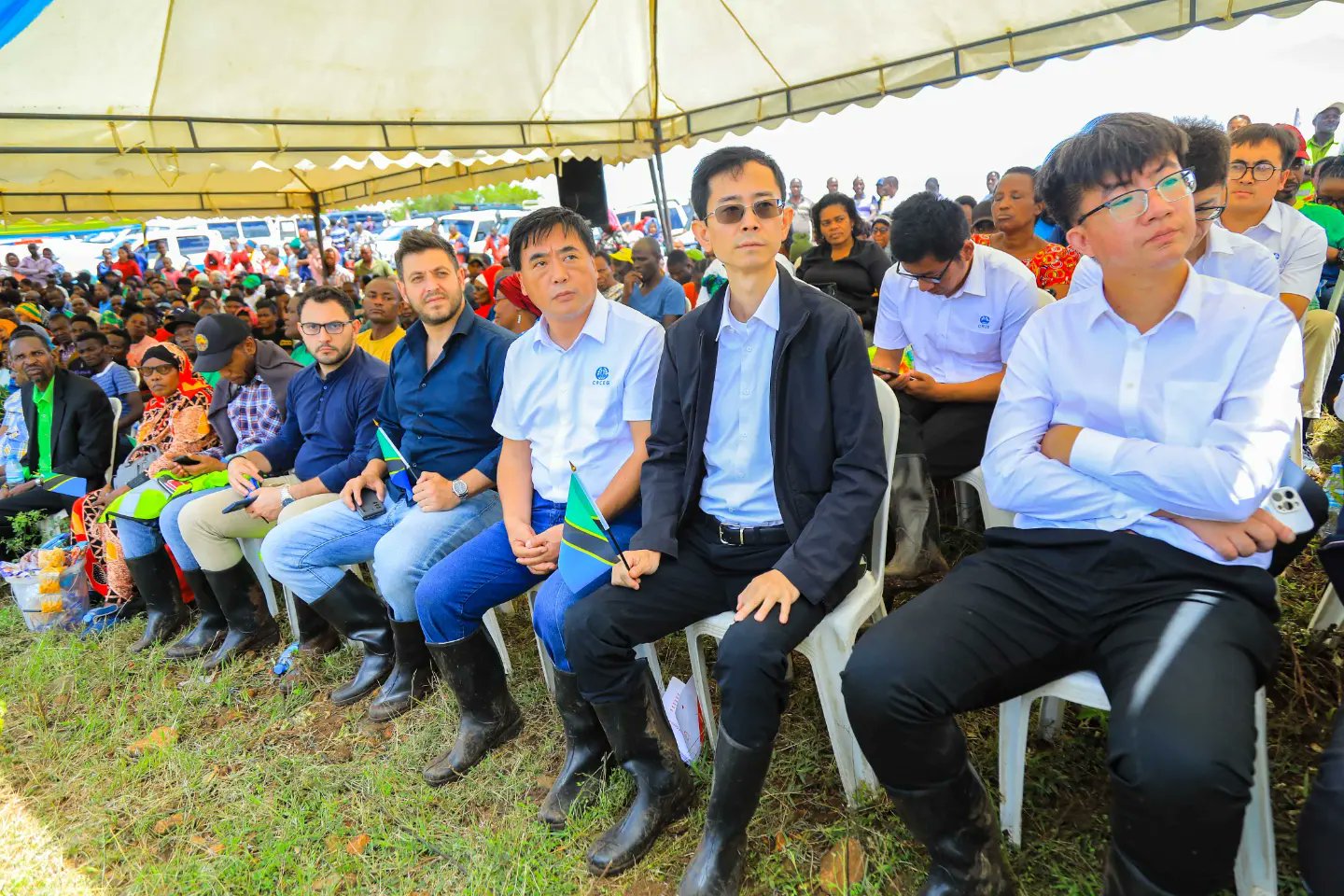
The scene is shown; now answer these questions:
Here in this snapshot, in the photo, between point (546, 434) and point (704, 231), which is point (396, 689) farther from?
point (704, 231)

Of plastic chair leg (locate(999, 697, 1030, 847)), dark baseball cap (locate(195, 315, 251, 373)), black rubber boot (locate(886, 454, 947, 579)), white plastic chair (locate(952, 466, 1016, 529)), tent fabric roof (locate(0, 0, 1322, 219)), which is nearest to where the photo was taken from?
plastic chair leg (locate(999, 697, 1030, 847))

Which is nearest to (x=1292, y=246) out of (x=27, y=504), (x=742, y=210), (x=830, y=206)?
(x=830, y=206)

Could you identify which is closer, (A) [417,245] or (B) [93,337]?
(A) [417,245]

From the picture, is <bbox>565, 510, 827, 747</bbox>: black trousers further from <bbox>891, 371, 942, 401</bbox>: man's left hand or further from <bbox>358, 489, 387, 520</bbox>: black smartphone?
<bbox>358, 489, 387, 520</bbox>: black smartphone

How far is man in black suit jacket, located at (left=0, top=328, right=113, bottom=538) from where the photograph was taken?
4762 mm

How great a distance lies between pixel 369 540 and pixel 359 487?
231 mm

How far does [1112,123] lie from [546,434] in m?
1.87

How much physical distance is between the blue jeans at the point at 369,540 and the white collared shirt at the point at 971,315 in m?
1.84

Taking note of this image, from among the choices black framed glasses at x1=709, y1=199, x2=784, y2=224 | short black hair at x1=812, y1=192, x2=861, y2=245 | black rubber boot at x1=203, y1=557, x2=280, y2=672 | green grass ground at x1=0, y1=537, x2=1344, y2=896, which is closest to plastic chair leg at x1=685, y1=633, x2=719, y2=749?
green grass ground at x1=0, y1=537, x2=1344, y2=896

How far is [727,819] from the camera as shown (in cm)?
187

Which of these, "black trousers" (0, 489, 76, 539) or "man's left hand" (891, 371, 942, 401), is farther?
"black trousers" (0, 489, 76, 539)

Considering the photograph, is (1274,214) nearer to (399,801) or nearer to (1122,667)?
(1122,667)

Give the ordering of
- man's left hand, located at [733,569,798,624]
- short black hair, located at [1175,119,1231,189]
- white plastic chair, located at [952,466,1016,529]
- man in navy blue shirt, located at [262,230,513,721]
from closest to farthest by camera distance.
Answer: man's left hand, located at [733,569,798,624]
short black hair, located at [1175,119,1231,189]
white plastic chair, located at [952,466,1016,529]
man in navy blue shirt, located at [262,230,513,721]

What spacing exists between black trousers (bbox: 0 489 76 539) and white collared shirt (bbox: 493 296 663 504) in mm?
3724
